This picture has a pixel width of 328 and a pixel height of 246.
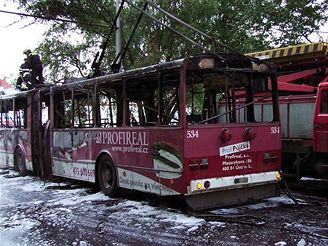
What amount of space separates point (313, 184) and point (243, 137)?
2.98 m

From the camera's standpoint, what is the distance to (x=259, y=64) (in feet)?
28.3

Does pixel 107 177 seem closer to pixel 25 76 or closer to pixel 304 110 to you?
pixel 304 110

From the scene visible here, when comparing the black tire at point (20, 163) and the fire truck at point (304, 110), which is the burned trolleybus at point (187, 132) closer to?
the fire truck at point (304, 110)

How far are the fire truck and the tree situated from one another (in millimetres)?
5842

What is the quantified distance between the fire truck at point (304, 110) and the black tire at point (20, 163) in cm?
737

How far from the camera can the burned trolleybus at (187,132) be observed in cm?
772

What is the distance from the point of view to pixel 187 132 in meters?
7.56

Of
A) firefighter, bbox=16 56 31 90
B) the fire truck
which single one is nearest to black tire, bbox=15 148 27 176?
firefighter, bbox=16 56 31 90

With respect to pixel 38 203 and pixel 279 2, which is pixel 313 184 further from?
pixel 279 2

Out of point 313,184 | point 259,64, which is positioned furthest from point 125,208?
point 313,184

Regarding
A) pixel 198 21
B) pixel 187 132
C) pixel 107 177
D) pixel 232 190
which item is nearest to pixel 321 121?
pixel 232 190

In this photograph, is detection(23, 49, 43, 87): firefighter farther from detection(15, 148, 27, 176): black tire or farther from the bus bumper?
the bus bumper

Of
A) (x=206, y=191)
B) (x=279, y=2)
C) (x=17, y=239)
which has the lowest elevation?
(x=17, y=239)

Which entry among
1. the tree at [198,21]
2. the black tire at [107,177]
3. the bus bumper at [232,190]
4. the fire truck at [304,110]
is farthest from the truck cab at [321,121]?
the tree at [198,21]
